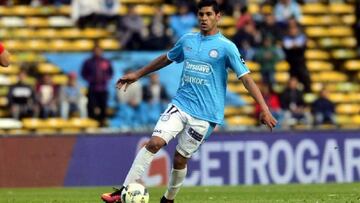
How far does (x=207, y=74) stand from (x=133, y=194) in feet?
5.36

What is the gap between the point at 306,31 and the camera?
94.8 ft

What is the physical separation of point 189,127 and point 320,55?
56.1 ft

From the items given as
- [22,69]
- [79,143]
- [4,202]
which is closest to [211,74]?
[4,202]

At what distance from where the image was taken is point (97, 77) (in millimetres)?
23750

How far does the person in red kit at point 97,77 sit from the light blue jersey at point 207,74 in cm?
1169

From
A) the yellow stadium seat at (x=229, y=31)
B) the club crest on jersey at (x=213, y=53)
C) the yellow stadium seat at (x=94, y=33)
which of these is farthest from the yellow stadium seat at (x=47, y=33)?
the club crest on jersey at (x=213, y=53)

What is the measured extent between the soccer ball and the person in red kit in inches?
483

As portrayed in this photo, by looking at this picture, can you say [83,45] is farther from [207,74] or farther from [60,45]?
[207,74]

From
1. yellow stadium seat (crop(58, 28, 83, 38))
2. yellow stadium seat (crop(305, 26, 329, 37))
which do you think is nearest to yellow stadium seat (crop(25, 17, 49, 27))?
yellow stadium seat (crop(58, 28, 83, 38))

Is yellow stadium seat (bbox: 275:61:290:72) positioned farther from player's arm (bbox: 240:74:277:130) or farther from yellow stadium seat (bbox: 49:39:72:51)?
player's arm (bbox: 240:74:277:130)

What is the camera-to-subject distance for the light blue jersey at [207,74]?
1205 centimetres

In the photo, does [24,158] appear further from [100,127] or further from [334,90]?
[334,90]

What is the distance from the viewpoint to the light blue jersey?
12.0 meters

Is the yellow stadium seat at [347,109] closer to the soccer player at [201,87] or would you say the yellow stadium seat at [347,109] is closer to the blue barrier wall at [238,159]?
the blue barrier wall at [238,159]
